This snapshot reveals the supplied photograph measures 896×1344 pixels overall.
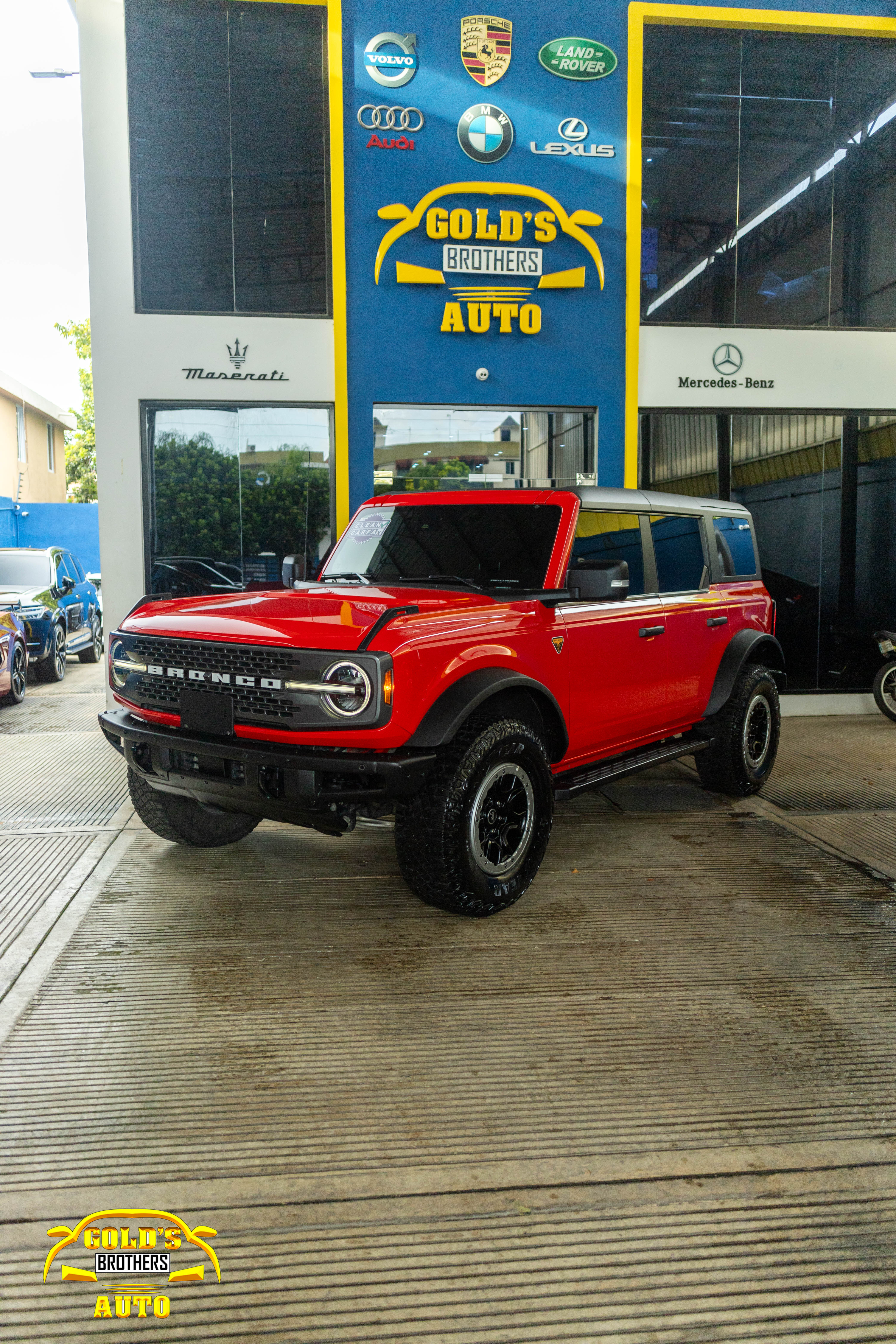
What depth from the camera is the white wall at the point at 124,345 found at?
8.38m

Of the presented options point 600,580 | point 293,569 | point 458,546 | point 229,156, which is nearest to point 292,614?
point 458,546

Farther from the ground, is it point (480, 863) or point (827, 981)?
point (480, 863)

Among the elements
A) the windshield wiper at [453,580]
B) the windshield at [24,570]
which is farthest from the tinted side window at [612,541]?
the windshield at [24,570]

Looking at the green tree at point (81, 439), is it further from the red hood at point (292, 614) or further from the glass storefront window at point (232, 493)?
the red hood at point (292, 614)

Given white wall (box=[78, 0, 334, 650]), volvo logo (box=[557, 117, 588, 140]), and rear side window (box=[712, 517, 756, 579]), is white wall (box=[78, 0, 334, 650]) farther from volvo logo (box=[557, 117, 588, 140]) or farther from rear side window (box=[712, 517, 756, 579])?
rear side window (box=[712, 517, 756, 579])

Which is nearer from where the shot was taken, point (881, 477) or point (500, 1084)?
point (500, 1084)

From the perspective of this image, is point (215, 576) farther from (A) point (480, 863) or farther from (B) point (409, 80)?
(A) point (480, 863)

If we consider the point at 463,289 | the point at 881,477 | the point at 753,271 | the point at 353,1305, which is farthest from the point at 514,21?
the point at 353,1305

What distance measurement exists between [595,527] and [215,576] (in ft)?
16.6

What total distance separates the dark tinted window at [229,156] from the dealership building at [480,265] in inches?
1.0

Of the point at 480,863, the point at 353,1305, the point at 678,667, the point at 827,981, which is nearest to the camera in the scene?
the point at 353,1305

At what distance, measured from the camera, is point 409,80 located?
8.71 metres

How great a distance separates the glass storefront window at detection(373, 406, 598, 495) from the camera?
9047 millimetres

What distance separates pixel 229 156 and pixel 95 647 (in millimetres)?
7969
